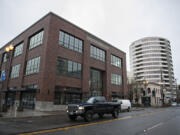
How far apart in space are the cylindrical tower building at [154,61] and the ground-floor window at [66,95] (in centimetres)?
8132

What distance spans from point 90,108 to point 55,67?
13.0 m

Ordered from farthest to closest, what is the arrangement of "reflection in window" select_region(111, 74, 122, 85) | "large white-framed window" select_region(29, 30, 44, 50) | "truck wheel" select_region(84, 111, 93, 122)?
"reflection in window" select_region(111, 74, 122, 85)
"large white-framed window" select_region(29, 30, 44, 50)
"truck wheel" select_region(84, 111, 93, 122)

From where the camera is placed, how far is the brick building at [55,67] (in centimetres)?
2183

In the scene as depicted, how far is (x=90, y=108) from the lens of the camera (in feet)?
38.6

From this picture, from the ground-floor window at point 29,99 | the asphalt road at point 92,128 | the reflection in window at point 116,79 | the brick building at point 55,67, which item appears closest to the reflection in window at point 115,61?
the reflection in window at point 116,79

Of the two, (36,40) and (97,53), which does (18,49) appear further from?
(97,53)

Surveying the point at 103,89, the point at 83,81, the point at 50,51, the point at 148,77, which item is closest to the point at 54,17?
the point at 50,51

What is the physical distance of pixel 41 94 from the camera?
66.4 feet

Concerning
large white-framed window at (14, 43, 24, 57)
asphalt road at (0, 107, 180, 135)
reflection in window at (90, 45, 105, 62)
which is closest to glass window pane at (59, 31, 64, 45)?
reflection in window at (90, 45, 105, 62)

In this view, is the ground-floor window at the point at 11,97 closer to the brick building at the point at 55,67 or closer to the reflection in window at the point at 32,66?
the brick building at the point at 55,67

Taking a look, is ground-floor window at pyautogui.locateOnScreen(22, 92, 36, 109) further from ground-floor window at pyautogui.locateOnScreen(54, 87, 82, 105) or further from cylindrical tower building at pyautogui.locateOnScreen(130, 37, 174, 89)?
cylindrical tower building at pyautogui.locateOnScreen(130, 37, 174, 89)

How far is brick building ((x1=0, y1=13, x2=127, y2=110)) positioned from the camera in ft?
71.6

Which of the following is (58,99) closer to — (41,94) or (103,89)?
(41,94)

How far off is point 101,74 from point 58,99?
1525 centimetres
